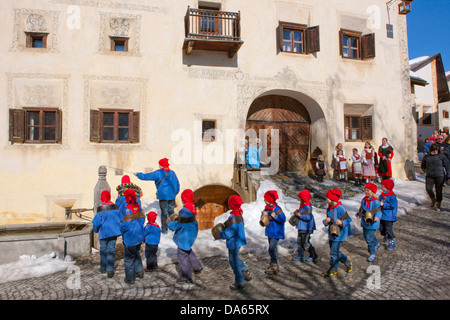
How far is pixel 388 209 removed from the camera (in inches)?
237

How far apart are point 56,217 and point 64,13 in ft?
23.2

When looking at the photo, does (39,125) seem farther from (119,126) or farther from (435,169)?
(435,169)

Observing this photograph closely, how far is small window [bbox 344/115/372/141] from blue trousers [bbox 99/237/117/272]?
433 inches

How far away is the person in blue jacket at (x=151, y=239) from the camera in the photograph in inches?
212

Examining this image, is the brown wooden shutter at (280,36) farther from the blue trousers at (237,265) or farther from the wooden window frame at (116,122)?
the blue trousers at (237,265)

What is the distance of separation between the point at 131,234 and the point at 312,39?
10767mm

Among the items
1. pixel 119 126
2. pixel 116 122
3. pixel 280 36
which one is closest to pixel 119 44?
Result: pixel 116 122

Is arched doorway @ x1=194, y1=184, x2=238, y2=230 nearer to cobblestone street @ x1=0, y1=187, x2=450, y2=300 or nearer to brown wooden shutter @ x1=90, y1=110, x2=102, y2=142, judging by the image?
brown wooden shutter @ x1=90, y1=110, x2=102, y2=142

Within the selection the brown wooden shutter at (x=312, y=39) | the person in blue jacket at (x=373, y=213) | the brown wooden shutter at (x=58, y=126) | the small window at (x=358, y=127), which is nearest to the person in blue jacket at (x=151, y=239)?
the person in blue jacket at (x=373, y=213)

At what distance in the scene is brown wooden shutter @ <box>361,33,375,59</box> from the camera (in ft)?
42.8

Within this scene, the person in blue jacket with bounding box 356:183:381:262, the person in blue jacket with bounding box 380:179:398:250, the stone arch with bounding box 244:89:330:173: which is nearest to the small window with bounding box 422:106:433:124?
the stone arch with bounding box 244:89:330:173

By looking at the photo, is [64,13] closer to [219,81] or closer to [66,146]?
[66,146]

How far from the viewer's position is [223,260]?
6094 mm
